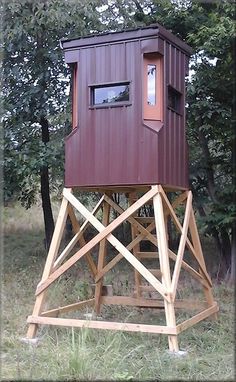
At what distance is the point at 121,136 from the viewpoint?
499 centimetres

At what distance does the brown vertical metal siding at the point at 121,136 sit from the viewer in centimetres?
489

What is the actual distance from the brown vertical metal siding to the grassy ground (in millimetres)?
1662

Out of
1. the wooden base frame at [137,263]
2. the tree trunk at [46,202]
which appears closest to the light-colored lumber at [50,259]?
the wooden base frame at [137,263]

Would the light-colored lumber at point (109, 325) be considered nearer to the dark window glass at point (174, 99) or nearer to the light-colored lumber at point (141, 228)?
the light-colored lumber at point (141, 228)

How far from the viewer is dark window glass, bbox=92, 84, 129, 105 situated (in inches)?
201

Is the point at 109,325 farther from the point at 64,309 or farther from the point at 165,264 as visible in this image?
the point at 64,309

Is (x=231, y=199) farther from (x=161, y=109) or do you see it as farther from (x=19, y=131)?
(x=19, y=131)

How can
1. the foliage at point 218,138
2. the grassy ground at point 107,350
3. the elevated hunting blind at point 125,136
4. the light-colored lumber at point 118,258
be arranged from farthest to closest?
1. the light-colored lumber at point 118,258
2. the elevated hunting blind at point 125,136
3. the grassy ground at point 107,350
4. the foliage at point 218,138

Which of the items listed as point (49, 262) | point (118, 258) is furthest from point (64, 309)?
point (118, 258)

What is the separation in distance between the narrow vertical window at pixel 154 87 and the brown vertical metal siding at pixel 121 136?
0.07 metres

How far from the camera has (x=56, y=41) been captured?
8516mm

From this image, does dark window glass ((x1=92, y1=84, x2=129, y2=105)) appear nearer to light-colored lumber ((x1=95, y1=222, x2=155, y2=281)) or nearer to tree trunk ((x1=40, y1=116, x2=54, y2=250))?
light-colored lumber ((x1=95, y1=222, x2=155, y2=281))

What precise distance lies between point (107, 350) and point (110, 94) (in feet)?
8.94

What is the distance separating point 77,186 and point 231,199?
11.7 ft
